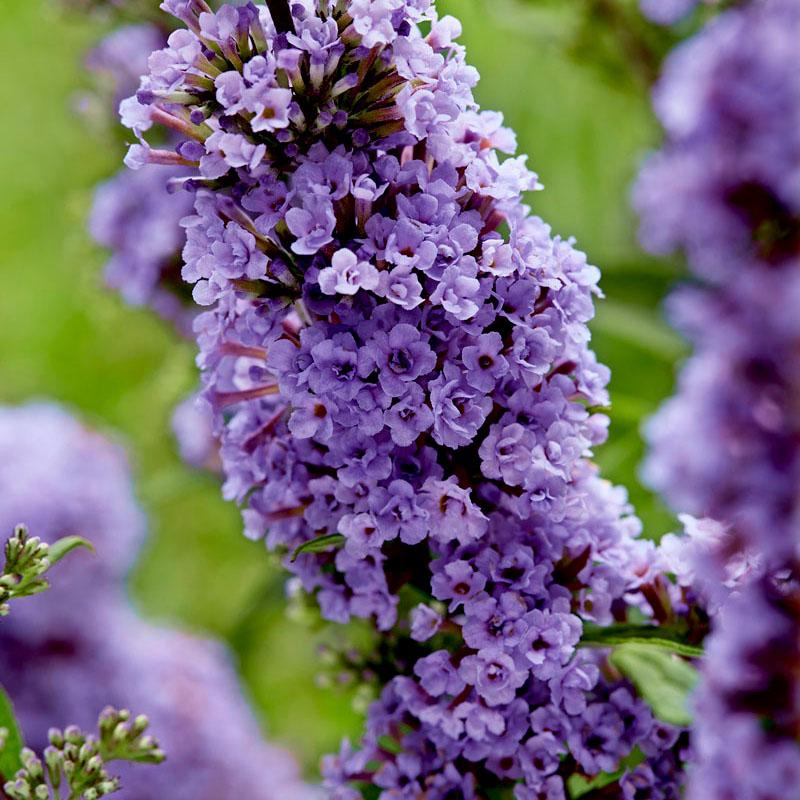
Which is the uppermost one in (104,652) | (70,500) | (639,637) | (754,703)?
(70,500)

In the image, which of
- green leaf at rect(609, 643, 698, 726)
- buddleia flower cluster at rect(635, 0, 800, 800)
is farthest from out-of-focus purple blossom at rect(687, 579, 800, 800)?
green leaf at rect(609, 643, 698, 726)

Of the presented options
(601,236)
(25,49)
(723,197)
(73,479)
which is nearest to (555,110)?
(601,236)

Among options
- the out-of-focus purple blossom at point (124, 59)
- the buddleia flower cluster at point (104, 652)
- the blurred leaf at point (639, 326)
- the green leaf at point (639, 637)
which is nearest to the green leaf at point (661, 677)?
the green leaf at point (639, 637)

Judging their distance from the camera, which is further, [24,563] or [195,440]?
[195,440]

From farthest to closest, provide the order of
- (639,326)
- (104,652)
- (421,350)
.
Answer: (104,652) < (639,326) < (421,350)

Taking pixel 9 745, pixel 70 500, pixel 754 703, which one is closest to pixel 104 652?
pixel 70 500

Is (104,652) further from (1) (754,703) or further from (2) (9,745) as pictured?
(1) (754,703)

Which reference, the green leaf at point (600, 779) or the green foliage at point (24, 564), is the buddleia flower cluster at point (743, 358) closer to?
the green leaf at point (600, 779)
